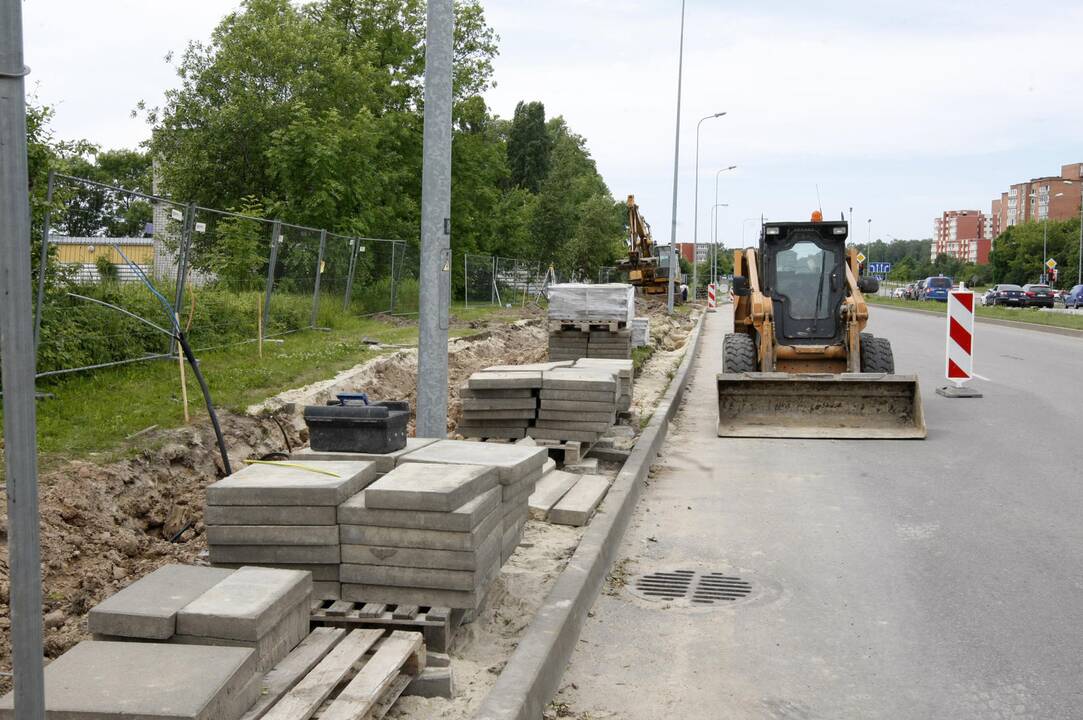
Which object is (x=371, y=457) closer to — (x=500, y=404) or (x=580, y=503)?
(x=580, y=503)

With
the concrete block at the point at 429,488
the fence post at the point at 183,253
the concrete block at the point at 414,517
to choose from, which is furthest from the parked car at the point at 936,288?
the concrete block at the point at 414,517

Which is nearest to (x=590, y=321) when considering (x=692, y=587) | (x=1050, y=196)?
(x=692, y=587)

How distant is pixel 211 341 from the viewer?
549 inches

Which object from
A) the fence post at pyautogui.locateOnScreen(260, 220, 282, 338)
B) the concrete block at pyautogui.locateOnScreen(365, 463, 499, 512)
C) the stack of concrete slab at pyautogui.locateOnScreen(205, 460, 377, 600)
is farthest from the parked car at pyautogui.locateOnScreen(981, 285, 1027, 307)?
the stack of concrete slab at pyautogui.locateOnScreen(205, 460, 377, 600)

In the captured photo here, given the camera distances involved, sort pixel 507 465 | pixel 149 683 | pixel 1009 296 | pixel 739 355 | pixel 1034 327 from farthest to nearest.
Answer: pixel 1009 296, pixel 1034 327, pixel 739 355, pixel 507 465, pixel 149 683

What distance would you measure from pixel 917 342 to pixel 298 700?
26084mm

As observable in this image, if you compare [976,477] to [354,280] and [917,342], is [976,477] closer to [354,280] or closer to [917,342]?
[354,280]

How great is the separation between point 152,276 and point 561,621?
9092 mm

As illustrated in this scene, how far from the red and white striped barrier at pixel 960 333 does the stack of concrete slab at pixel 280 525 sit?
457 inches

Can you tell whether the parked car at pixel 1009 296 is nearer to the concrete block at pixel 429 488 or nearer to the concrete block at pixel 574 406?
the concrete block at pixel 574 406

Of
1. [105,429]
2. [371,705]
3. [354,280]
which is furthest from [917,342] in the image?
[371,705]

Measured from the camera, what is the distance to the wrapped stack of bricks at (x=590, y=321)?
17.4 m

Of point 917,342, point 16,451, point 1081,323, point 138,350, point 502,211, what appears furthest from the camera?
point 502,211

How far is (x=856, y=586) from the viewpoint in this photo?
6.33m
